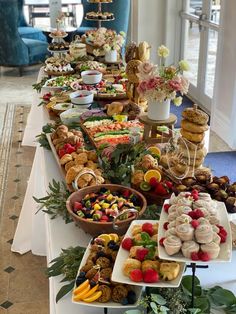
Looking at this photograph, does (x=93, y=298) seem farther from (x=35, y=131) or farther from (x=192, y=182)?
(x=35, y=131)

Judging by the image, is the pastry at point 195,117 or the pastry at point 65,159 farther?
the pastry at point 65,159

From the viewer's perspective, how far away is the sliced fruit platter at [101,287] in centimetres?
104

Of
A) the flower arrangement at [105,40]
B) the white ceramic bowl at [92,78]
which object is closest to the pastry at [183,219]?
the white ceramic bowl at [92,78]

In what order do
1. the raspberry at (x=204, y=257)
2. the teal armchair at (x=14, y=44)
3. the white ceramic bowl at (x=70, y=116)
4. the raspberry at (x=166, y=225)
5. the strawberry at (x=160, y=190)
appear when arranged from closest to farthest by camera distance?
the raspberry at (x=204, y=257), the raspberry at (x=166, y=225), the strawberry at (x=160, y=190), the white ceramic bowl at (x=70, y=116), the teal armchair at (x=14, y=44)

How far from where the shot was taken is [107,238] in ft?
4.05

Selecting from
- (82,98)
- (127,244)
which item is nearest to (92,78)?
(82,98)

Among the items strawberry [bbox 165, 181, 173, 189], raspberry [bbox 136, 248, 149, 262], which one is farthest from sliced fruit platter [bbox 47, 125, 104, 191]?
raspberry [bbox 136, 248, 149, 262]

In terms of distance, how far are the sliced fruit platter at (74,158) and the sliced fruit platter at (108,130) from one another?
6cm

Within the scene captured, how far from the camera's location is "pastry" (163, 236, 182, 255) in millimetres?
990

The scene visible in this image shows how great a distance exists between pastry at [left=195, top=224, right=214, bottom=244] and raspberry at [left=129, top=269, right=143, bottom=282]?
0.50 feet

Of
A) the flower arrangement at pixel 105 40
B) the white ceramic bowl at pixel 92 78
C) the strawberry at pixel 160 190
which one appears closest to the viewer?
the strawberry at pixel 160 190

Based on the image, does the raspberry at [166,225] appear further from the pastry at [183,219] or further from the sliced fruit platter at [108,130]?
the sliced fruit platter at [108,130]

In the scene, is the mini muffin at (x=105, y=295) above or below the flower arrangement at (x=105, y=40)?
below

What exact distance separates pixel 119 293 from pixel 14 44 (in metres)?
5.84
